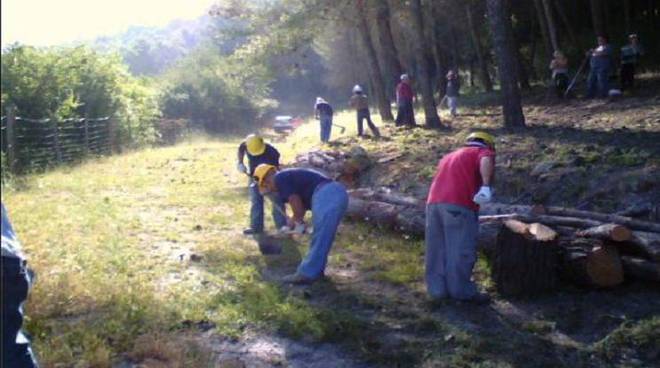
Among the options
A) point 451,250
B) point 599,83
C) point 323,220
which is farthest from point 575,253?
point 599,83

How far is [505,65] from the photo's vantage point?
1573cm

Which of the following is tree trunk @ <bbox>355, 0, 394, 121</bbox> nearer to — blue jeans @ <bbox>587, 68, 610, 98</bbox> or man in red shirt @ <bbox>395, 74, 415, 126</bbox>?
man in red shirt @ <bbox>395, 74, 415, 126</bbox>

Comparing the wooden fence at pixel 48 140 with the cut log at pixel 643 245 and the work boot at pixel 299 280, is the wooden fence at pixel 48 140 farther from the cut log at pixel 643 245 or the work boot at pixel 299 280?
the cut log at pixel 643 245

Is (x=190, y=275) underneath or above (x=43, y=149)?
underneath

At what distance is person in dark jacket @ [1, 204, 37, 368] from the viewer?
3500 millimetres

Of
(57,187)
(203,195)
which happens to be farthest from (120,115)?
(203,195)

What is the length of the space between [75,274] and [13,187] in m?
8.77

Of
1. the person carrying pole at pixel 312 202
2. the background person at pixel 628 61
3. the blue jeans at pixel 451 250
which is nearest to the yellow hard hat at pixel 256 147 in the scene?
the person carrying pole at pixel 312 202

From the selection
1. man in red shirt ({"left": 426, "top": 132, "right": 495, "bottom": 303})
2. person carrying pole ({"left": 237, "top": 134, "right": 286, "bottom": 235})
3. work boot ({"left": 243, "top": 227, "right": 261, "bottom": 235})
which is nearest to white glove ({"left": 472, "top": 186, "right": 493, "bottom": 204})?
man in red shirt ({"left": 426, "top": 132, "right": 495, "bottom": 303})

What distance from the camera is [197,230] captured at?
10906 mm

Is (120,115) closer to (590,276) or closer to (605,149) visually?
(605,149)

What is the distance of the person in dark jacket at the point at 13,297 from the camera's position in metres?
3.50

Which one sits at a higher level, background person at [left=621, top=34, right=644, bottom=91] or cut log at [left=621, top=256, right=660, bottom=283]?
background person at [left=621, top=34, right=644, bottom=91]

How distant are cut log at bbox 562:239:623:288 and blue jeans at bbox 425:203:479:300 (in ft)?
3.36
